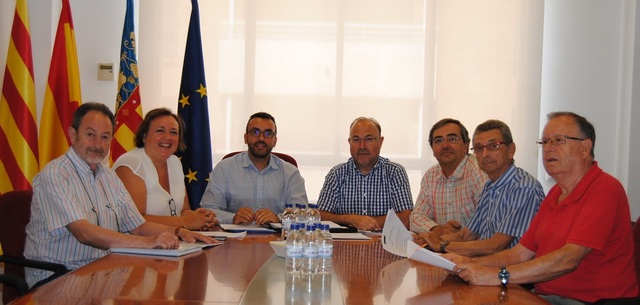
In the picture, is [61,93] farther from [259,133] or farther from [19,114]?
[259,133]

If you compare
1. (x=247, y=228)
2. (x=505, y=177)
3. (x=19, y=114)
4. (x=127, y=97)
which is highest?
(x=127, y=97)

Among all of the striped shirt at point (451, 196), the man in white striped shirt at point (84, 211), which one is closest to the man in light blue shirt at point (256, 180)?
the striped shirt at point (451, 196)

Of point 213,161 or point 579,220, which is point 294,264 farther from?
point 213,161

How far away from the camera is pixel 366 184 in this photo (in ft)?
14.6

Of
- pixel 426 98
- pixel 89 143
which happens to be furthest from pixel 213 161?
pixel 89 143

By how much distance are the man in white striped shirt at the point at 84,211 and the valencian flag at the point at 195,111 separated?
1915 mm

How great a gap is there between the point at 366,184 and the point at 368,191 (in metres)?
0.05

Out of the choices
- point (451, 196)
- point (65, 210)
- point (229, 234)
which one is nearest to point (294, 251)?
point (229, 234)

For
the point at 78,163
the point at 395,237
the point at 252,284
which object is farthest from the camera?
the point at 78,163

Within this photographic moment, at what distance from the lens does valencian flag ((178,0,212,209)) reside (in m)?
5.24

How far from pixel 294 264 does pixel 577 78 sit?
12.7 feet

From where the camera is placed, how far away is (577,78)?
547 centimetres

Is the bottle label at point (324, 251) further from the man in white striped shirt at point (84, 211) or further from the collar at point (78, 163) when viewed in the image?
the collar at point (78, 163)

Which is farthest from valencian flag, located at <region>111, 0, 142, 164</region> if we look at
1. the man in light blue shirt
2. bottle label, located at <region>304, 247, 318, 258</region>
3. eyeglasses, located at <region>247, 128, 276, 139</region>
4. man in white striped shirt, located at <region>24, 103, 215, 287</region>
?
bottle label, located at <region>304, 247, 318, 258</region>
